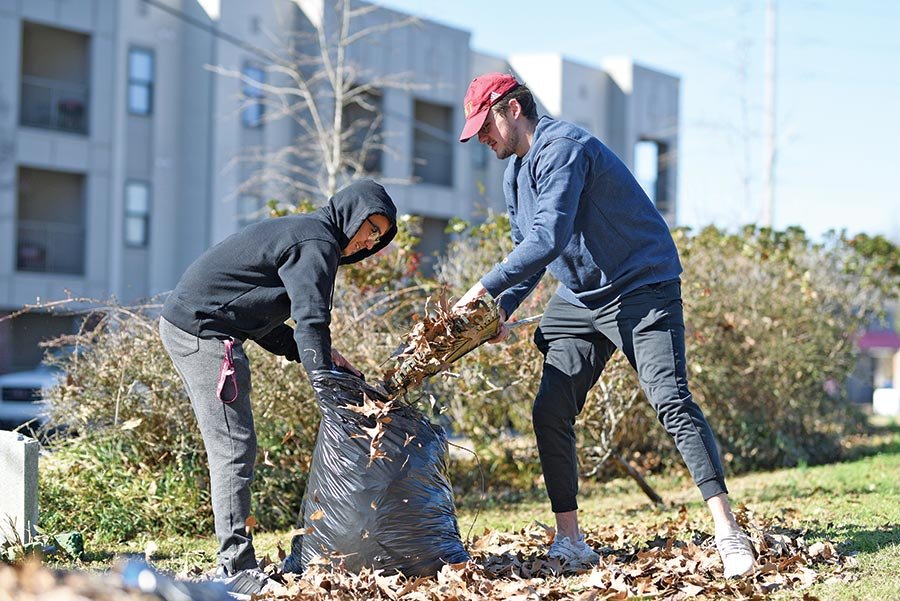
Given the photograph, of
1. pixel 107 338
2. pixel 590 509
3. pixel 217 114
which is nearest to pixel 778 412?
pixel 590 509

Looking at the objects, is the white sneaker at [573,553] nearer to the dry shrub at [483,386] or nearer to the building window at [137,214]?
the dry shrub at [483,386]

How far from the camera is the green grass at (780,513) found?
4.32m

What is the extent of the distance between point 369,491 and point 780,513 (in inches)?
103

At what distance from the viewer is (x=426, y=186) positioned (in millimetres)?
26234

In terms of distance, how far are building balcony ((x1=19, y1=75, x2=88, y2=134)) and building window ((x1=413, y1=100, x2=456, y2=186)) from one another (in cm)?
874

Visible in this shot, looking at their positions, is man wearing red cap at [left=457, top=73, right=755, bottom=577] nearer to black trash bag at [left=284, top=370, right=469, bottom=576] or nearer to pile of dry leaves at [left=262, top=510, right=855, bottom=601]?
pile of dry leaves at [left=262, top=510, right=855, bottom=601]

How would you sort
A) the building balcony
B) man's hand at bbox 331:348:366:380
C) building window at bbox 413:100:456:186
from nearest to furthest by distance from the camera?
man's hand at bbox 331:348:366:380 → the building balcony → building window at bbox 413:100:456:186

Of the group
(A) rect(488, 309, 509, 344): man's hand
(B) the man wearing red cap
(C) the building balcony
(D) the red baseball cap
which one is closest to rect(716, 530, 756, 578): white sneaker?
(B) the man wearing red cap

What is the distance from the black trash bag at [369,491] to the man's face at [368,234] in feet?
1.65

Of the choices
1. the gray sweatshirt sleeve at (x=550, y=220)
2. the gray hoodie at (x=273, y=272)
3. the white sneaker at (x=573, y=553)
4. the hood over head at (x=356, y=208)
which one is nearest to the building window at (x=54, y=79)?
the gray hoodie at (x=273, y=272)

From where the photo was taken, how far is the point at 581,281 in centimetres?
438

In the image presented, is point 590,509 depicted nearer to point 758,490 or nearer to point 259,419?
point 758,490

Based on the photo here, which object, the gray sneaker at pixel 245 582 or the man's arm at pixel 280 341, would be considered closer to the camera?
the gray sneaker at pixel 245 582

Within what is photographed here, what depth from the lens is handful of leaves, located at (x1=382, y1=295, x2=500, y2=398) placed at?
4121 mm
